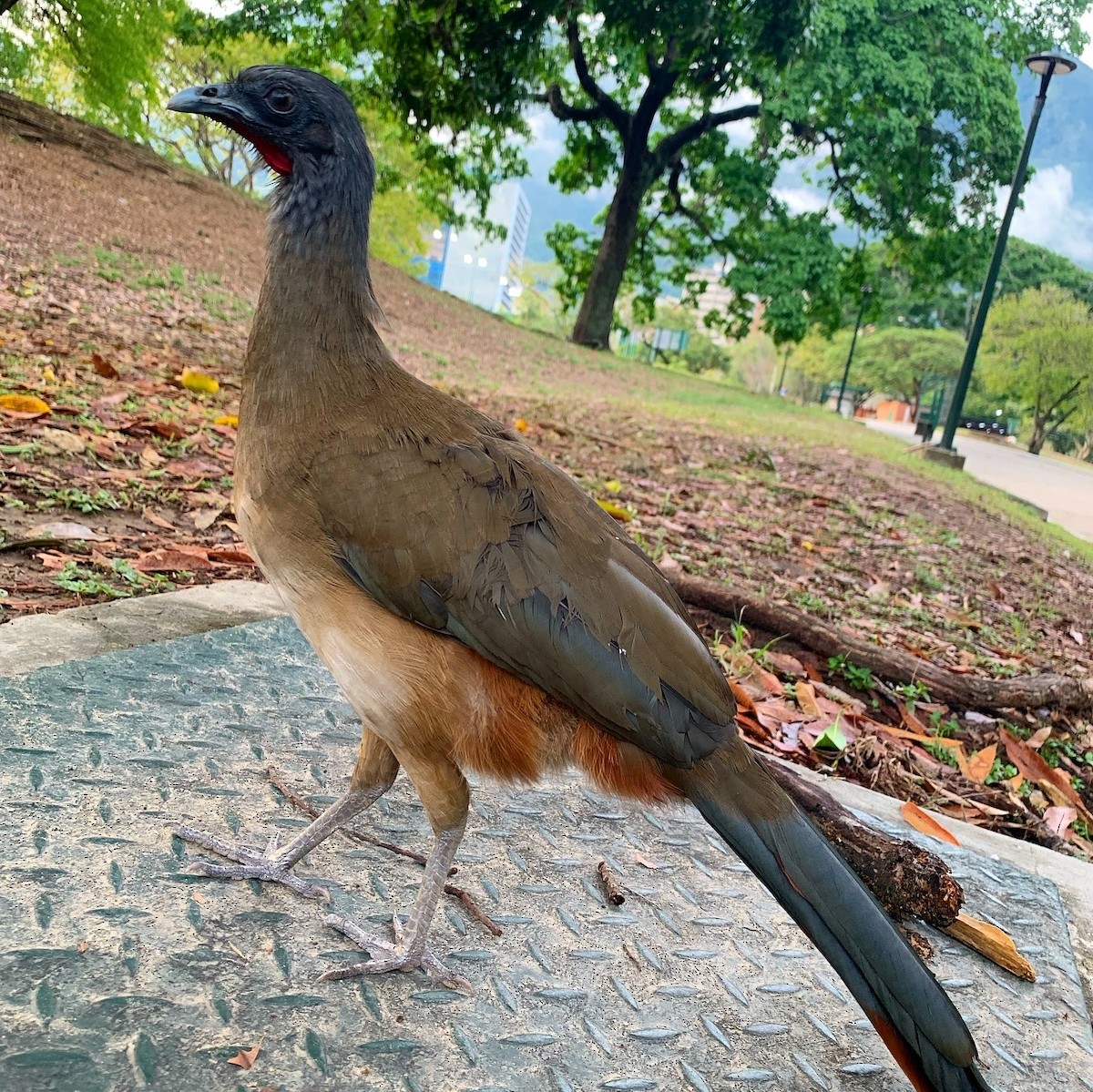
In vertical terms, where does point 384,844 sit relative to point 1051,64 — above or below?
below

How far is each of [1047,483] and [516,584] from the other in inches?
679

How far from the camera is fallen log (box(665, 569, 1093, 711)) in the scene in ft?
11.7

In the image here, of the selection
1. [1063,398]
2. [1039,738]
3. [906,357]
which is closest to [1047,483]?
[1063,398]

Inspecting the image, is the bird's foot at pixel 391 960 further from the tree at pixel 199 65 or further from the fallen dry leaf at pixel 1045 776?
the tree at pixel 199 65

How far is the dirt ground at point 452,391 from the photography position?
3311mm

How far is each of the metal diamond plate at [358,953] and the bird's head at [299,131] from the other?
1072 mm

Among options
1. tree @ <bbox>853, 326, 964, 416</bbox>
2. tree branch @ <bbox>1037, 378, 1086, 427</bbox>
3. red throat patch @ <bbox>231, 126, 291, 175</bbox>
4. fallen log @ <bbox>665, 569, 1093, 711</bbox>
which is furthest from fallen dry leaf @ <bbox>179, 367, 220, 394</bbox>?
tree @ <bbox>853, 326, 964, 416</bbox>

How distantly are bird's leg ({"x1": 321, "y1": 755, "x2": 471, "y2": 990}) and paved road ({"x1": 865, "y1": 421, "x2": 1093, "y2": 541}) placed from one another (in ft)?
36.4

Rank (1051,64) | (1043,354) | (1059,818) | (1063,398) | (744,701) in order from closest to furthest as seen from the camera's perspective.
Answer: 1. (1059,818)
2. (744,701)
3. (1051,64)
4. (1043,354)
5. (1063,398)

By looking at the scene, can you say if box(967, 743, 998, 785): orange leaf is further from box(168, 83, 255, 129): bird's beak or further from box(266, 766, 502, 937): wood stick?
box(168, 83, 255, 129): bird's beak

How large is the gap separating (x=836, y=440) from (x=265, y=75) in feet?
36.8

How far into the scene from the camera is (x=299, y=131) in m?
1.75

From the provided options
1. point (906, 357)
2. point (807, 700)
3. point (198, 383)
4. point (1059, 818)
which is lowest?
point (1059, 818)

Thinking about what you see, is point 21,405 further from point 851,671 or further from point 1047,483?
point 1047,483
